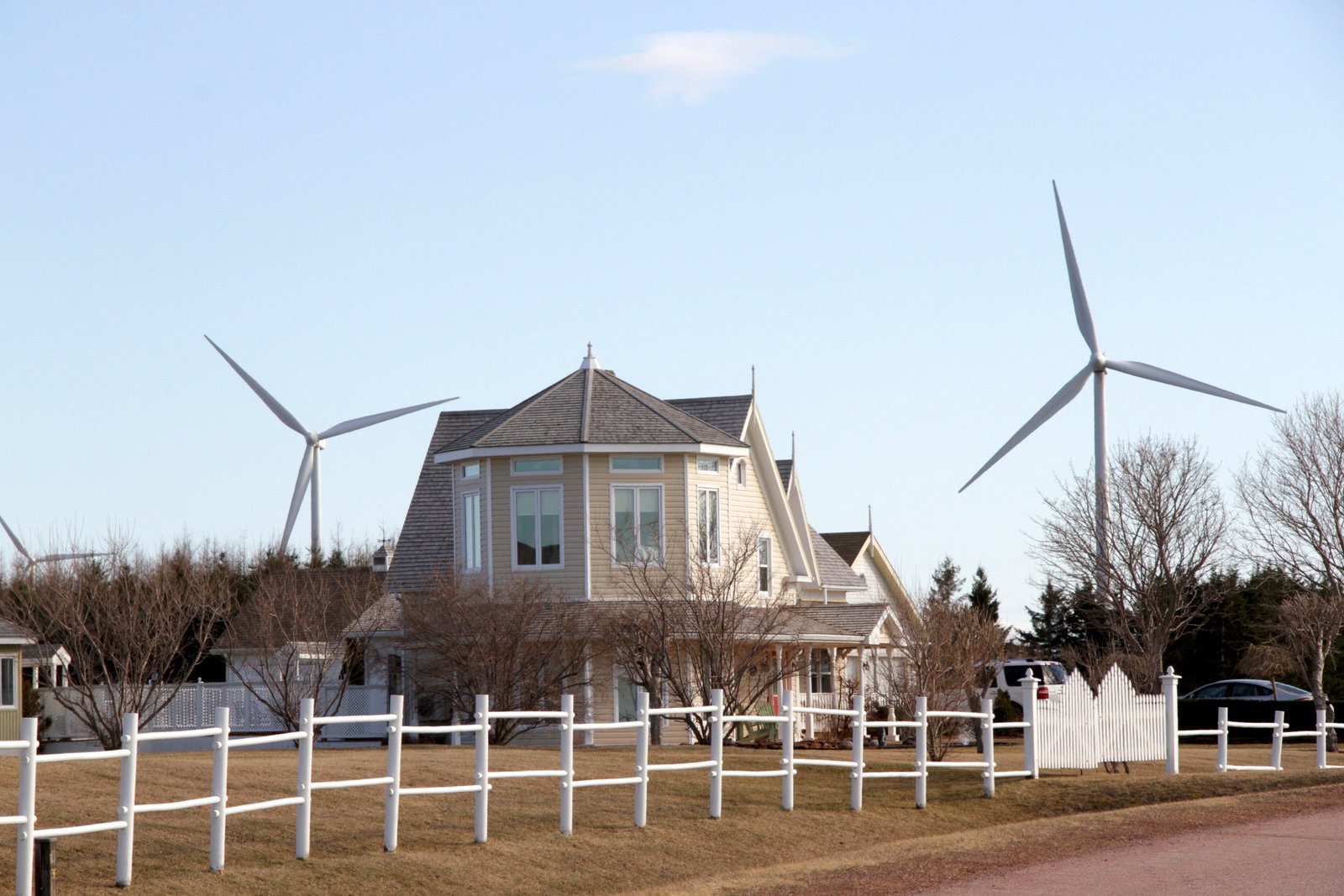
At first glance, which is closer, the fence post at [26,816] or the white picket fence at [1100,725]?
the fence post at [26,816]

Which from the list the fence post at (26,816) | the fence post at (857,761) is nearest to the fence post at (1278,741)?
the fence post at (857,761)

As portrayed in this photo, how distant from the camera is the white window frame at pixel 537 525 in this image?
1350 inches

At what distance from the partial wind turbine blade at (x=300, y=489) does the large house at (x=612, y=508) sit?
1109 cm

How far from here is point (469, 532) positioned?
3556 cm

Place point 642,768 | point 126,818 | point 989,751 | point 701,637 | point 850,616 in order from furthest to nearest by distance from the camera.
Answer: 1. point 850,616
2. point 701,637
3. point 989,751
4. point 642,768
5. point 126,818

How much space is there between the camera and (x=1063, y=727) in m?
24.1

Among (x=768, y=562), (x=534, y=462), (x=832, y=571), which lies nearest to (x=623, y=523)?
(x=534, y=462)

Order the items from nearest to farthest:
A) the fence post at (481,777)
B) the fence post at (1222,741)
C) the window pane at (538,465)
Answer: the fence post at (481,777)
the fence post at (1222,741)
the window pane at (538,465)

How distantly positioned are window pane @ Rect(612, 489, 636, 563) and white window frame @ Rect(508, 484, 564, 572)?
1101 mm

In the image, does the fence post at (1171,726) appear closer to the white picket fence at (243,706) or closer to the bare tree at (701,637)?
the bare tree at (701,637)

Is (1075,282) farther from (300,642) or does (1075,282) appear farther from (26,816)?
(26,816)

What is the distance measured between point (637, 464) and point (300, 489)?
18528 millimetres

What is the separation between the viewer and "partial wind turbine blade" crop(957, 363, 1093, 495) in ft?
147

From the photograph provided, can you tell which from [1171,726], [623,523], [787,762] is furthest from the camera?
[623,523]
